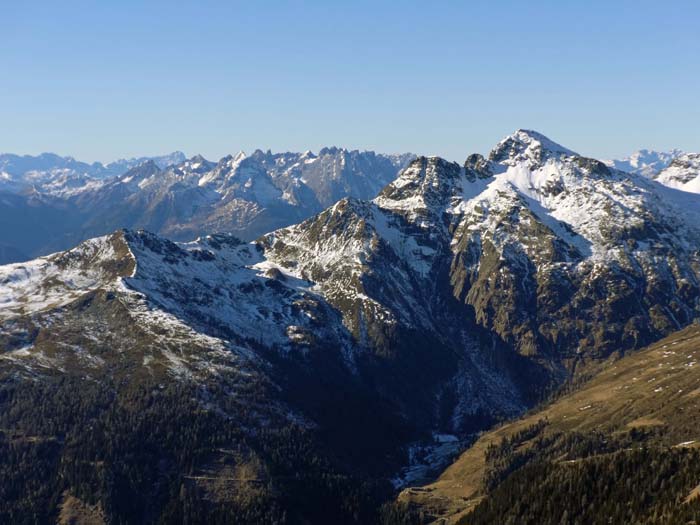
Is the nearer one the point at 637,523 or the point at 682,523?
the point at 682,523
